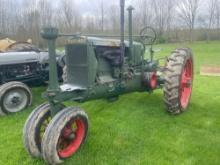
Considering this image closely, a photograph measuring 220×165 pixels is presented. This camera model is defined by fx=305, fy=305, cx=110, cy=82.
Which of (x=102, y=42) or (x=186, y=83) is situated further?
(x=186, y=83)

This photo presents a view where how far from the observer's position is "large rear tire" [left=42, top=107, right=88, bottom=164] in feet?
10.3

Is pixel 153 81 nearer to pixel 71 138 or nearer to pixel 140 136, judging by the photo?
pixel 140 136

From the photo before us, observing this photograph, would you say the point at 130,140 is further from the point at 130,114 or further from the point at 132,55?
the point at 132,55

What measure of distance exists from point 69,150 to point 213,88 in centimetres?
496

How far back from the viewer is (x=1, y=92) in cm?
523

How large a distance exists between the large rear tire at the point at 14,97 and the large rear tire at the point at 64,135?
87.4 inches

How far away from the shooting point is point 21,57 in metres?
6.19

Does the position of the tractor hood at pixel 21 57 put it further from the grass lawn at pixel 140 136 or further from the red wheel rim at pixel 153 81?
the red wheel rim at pixel 153 81

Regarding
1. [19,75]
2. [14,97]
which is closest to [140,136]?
[14,97]

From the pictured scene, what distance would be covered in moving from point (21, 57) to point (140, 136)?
3235mm

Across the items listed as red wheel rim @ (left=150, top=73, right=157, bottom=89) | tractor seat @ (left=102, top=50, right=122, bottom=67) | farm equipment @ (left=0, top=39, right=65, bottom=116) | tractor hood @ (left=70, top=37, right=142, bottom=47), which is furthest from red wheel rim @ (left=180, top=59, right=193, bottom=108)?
farm equipment @ (left=0, top=39, right=65, bottom=116)

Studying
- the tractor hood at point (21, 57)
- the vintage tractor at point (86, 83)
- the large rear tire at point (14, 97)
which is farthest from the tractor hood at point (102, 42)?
the tractor hood at point (21, 57)

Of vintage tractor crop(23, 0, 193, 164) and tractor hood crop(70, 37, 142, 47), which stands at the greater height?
tractor hood crop(70, 37, 142, 47)

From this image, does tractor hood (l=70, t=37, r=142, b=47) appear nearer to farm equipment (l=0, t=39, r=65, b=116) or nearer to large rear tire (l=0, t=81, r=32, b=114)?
farm equipment (l=0, t=39, r=65, b=116)
